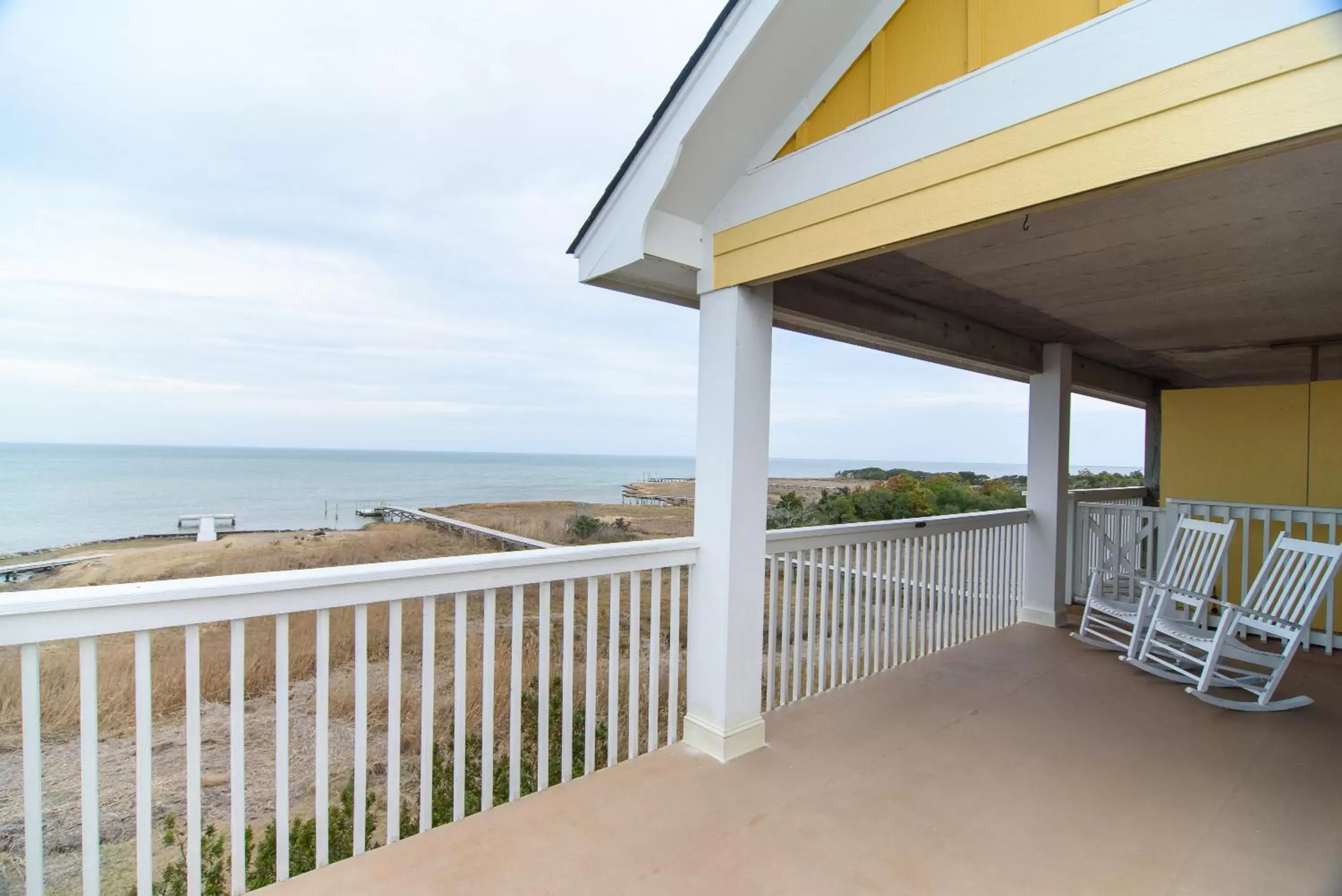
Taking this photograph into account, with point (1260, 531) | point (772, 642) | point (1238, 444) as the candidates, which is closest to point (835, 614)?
point (772, 642)

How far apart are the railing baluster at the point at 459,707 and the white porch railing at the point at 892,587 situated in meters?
1.50

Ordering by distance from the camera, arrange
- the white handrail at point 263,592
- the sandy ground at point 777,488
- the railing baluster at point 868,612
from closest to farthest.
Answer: the white handrail at point 263,592 → the railing baluster at point 868,612 → the sandy ground at point 777,488

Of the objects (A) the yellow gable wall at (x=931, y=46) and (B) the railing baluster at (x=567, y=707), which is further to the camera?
(B) the railing baluster at (x=567, y=707)

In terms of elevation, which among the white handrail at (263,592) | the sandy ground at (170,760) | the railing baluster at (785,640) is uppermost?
the white handrail at (263,592)

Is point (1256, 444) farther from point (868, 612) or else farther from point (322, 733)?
point (322, 733)

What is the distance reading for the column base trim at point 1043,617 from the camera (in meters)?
4.77

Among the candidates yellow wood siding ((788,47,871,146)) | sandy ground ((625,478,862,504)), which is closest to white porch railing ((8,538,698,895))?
yellow wood siding ((788,47,871,146))

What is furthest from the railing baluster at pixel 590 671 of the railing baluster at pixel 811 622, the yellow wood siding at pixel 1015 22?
the yellow wood siding at pixel 1015 22

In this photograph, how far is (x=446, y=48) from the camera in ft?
18.1

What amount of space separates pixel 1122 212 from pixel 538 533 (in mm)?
9392

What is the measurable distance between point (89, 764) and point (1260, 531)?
712 centimetres

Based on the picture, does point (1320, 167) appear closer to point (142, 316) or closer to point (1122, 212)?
point (1122, 212)

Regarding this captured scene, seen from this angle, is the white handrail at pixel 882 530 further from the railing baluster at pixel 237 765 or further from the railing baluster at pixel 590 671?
the railing baluster at pixel 237 765

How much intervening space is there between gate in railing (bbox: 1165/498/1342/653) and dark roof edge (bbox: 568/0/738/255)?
466 cm
